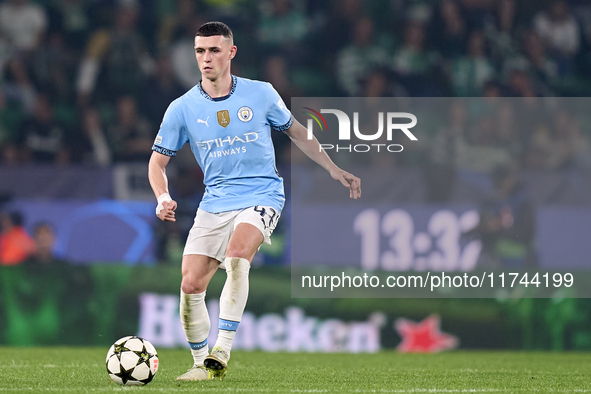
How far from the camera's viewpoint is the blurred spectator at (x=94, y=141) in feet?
36.3

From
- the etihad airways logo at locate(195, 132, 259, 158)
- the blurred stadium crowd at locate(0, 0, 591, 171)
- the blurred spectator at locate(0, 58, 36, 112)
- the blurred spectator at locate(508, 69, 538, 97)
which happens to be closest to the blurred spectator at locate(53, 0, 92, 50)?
the blurred stadium crowd at locate(0, 0, 591, 171)

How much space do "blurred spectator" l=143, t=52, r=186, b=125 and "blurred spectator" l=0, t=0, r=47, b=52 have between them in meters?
1.84

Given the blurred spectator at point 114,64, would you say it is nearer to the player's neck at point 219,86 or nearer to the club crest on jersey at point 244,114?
the player's neck at point 219,86

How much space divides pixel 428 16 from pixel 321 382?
821 cm

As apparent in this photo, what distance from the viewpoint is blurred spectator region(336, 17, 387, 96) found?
40.2ft

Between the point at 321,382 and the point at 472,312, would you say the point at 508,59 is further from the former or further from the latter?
the point at 321,382

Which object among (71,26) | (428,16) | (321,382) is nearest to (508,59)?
(428,16)

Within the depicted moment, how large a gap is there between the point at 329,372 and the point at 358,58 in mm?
6741

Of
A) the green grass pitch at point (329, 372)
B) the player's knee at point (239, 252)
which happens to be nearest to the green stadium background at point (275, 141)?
the green grass pitch at point (329, 372)

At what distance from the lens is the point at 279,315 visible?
932cm

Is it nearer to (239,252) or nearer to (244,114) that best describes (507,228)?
(244,114)

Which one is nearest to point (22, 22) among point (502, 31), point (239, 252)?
point (502, 31)

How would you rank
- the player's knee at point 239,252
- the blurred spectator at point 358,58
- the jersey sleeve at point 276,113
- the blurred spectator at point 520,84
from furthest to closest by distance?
the blurred spectator at point 358,58, the blurred spectator at point 520,84, the jersey sleeve at point 276,113, the player's knee at point 239,252

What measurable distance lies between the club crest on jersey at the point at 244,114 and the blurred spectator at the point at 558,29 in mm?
8040
